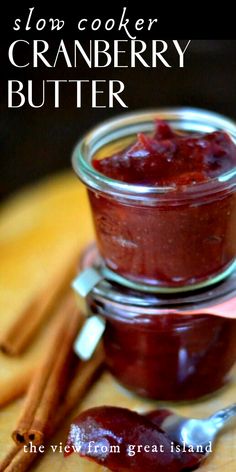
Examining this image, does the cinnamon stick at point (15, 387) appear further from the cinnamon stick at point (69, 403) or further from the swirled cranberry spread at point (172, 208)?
the swirled cranberry spread at point (172, 208)

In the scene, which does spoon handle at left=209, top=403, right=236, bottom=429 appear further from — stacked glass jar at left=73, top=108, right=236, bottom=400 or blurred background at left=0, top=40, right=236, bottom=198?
blurred background at left=0, top=40, right=236, bottom=198

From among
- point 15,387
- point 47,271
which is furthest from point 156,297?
point 47,271

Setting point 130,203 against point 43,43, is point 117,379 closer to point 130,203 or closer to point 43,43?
point 130,203

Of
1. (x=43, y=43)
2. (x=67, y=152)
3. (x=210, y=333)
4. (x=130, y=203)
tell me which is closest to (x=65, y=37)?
(x=43, y=43)

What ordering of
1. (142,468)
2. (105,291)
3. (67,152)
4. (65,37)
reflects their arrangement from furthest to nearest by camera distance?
(67,152), (65,37), (105,291), (142,468)

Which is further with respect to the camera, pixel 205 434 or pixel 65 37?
pixel 65 37

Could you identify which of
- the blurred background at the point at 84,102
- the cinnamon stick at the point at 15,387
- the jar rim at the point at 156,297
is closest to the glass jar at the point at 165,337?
the jar rim at the point at 156,297

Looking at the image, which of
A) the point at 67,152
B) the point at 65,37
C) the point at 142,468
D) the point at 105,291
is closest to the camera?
the point at 142,468

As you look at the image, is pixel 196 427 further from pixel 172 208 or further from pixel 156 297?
pixel 172 208

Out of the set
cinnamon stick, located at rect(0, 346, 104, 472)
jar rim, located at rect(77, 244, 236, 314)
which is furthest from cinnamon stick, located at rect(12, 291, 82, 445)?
jar rim, located at rect(77, 244, 236, 314)
